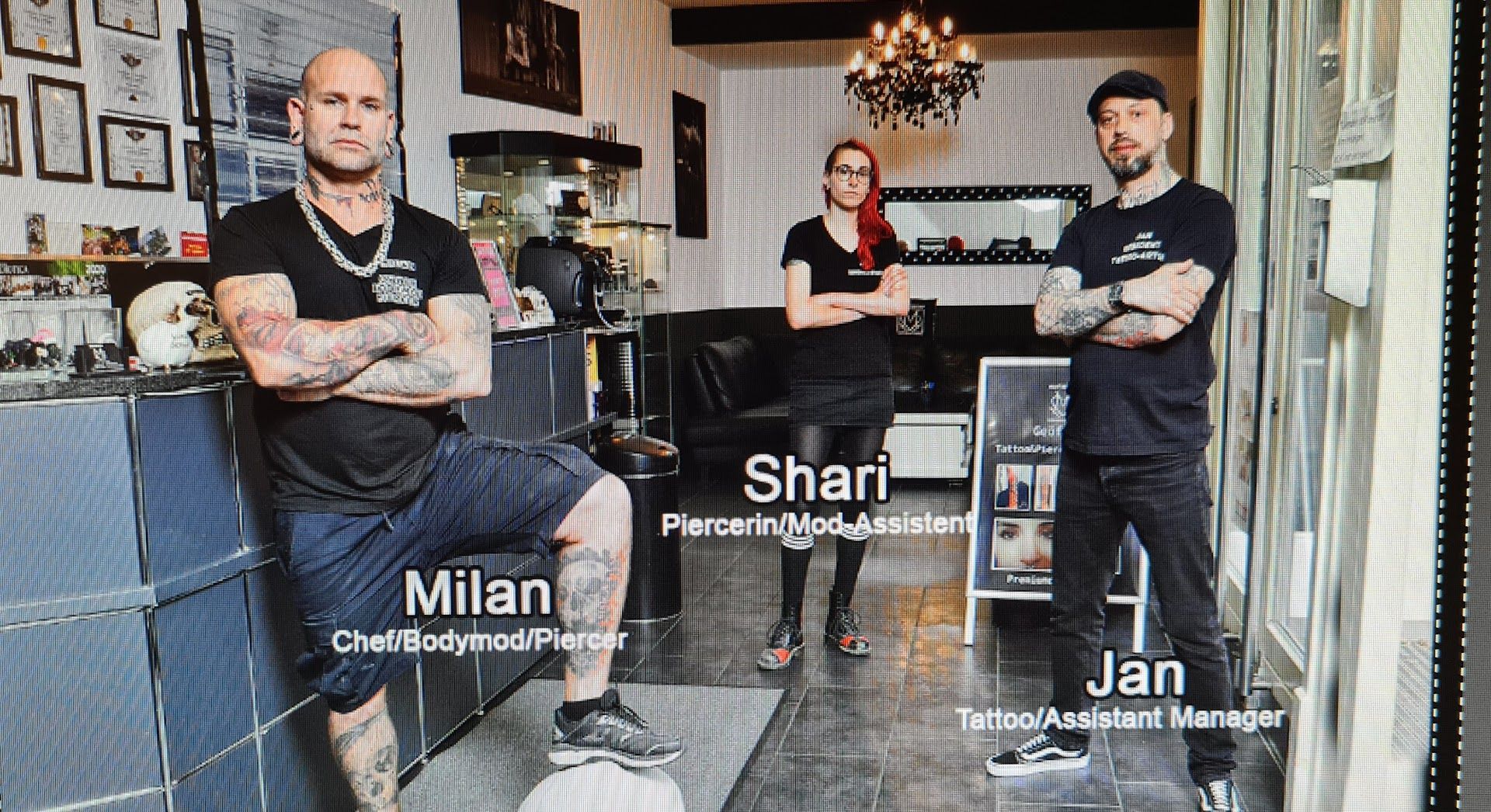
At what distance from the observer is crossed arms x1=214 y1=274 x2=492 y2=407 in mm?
1684

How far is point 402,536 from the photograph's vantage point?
1916mm

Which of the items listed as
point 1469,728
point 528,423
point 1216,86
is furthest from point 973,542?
point 1469,728

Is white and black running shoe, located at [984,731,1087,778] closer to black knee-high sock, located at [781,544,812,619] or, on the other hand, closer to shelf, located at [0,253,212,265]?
black knee-high sock, located at [781,544,812,619]

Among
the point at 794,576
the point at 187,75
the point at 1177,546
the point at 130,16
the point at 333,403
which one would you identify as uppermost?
the point at 130,16

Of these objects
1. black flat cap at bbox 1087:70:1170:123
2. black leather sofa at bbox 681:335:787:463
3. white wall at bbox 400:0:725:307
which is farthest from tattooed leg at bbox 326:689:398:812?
black leather sofa at bbox 681:335:787:463

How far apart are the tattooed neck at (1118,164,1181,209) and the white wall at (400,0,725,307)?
2560 millimetres

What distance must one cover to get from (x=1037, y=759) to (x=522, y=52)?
3469 millimetres

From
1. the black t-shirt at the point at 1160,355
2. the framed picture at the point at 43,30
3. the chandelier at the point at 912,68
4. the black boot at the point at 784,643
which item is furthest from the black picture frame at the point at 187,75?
the chandelier at the point at 912,68

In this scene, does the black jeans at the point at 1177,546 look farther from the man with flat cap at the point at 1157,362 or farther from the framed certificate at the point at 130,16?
the framed certificate at the point at 130,16

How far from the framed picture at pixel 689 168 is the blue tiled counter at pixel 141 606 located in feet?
15.4

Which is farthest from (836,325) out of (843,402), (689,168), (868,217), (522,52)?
(689,168)

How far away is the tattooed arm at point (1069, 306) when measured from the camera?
226 centimetres

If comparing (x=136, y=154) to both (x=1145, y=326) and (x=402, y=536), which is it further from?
(x=1145, y=326)

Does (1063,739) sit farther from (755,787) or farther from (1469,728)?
(1469,728)
